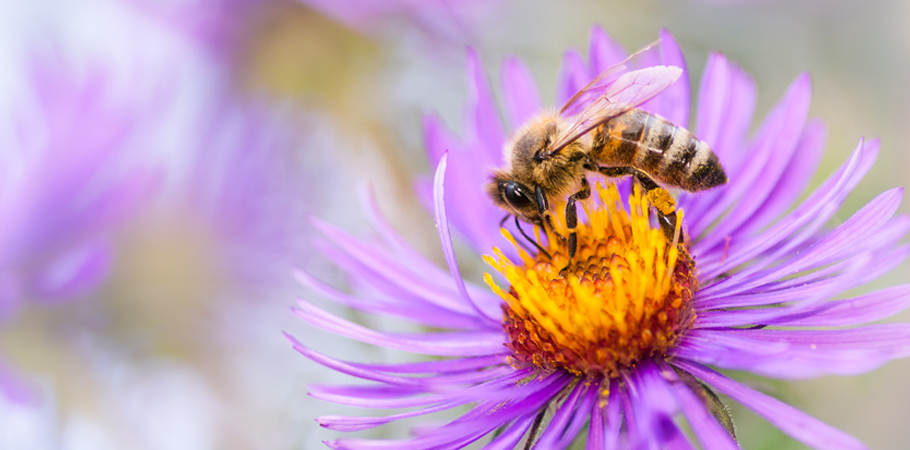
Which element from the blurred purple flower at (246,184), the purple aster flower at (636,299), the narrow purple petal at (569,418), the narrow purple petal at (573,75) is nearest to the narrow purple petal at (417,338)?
the purple aster flower at (636,299)

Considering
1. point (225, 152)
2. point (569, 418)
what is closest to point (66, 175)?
point (225, 152)

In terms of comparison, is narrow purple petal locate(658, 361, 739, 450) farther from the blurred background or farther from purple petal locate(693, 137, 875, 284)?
the blurred background

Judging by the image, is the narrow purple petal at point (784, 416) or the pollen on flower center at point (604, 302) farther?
the pollen on flower center at point (604, 302)

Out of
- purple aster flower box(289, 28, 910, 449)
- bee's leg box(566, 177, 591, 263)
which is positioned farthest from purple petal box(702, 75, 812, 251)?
bee's leg box(566, 177, 591, 263)

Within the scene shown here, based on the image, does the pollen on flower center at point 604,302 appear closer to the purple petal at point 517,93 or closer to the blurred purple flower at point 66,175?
the purple petal at point 517,93

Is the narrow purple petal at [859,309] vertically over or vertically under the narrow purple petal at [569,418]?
under

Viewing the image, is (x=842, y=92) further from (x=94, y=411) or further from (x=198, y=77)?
(x=94, y=411)

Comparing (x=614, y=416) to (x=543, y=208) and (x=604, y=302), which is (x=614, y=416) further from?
(x=543, y=208)
